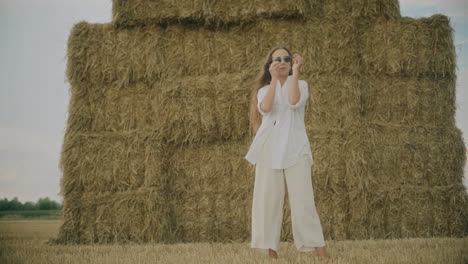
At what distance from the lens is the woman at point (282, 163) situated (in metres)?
3.51

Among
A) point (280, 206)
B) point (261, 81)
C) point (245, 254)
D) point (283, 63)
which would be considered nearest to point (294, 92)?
point (283, 63)

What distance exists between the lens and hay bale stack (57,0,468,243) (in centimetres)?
576

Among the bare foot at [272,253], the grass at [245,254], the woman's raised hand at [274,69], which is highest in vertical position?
the woman's raised hand at [274,69]

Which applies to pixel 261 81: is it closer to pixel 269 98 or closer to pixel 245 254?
pixel 269 98

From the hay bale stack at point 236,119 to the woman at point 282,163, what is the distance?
6.89 ft

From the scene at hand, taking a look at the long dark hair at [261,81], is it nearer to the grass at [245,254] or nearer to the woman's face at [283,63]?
the woman's face at [283,63]

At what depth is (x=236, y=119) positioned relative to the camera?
589 cm

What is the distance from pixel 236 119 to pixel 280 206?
239 cm

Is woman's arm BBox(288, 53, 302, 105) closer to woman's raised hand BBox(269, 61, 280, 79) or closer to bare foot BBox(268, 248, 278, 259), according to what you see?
woman's raised hand BBox(269, 61, 280, 79)

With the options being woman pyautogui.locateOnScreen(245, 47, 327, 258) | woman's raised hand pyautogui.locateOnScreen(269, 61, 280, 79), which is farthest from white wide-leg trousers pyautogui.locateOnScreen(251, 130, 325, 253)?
woman's raised hand pyautogui.locateOnScreen(269, 61, 280, 79)

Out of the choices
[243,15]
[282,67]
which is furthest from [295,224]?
[243,15]

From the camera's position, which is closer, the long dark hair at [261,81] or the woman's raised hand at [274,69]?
the woman's raised hand at [274,69]

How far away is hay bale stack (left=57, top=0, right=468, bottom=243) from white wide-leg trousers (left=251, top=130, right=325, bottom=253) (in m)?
2.09

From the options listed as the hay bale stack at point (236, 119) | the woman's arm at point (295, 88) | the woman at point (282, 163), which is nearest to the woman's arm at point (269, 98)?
the woman at point (282, 163)
